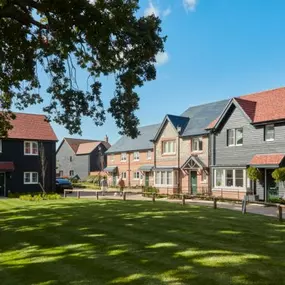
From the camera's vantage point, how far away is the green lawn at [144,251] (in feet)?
26.9

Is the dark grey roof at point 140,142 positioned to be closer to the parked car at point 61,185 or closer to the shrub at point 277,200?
the parked car at point 61,185

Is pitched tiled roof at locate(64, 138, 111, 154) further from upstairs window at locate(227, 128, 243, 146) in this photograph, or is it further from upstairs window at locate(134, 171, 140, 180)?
upstairs window at locate(227, 128, 243, 146)

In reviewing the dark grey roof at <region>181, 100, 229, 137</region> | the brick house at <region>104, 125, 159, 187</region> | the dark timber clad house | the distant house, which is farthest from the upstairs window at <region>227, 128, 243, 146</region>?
the distant house

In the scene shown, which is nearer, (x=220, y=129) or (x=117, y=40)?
(x=117, y=40)

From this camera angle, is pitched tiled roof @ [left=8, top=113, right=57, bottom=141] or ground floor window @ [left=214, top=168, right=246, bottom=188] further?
pitched tiled roof @ [left=8, top=113, right=57, bottom=141]

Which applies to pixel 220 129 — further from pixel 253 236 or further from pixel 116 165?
pixel 116 165

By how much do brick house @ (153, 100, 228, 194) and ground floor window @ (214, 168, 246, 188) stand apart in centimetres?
214

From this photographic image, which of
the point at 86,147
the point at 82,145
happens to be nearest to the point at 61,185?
the point at 86,147

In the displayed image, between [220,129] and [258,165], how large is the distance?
6021 millimetres

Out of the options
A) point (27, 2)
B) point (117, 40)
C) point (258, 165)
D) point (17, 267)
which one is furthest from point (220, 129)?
point (17, 267)

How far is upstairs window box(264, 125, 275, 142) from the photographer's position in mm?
28547

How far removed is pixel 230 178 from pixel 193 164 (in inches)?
224

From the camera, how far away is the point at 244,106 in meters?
30.9

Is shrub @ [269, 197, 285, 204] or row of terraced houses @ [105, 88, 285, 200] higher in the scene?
row of terraced houses @ [105, 88, 285, 200]
